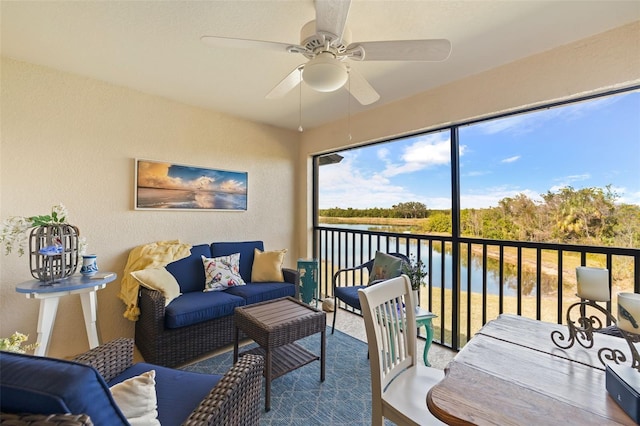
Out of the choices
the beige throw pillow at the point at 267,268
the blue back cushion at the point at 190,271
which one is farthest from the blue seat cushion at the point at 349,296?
the blue back cushion at the point at 190,271

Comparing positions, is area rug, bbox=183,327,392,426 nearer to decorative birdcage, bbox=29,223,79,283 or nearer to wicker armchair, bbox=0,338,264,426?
wicker armchair, bbox=0,338,264,426

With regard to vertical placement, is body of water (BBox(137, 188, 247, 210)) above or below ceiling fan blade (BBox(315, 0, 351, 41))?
below

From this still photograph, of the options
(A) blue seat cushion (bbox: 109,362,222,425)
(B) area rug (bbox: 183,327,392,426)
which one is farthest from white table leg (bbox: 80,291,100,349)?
(A) blue seat cushion (bbox: 109,362,222,425)

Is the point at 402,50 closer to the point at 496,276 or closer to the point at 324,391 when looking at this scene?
the point at 496,276

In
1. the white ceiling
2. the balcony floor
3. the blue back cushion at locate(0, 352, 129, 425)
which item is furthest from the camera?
the balcony floor

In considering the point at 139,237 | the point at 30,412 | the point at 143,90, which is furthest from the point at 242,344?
the point at 143,90

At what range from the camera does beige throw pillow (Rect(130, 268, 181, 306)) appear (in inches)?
90.4

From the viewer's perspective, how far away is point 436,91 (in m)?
2.60

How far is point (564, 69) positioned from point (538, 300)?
1.77 meters

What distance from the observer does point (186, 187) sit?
3.07 m

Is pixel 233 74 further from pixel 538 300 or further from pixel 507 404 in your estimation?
pixel 538 300

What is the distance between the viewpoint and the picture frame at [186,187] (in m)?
2.80

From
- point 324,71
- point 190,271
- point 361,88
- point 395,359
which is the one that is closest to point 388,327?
point 395,359

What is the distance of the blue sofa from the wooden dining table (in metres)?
2.05
